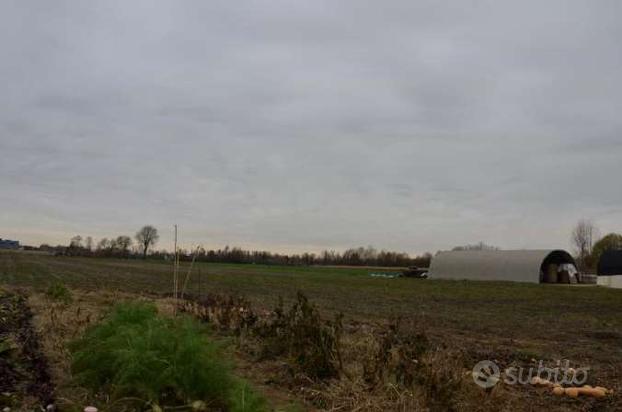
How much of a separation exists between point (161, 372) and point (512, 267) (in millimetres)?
52209

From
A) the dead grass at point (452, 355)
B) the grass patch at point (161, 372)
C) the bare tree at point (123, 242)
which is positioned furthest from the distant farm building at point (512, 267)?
the bare tree at point (123, 242)

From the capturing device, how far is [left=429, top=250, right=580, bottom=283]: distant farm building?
52.0 meters

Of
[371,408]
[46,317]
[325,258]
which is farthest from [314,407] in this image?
[325,258]

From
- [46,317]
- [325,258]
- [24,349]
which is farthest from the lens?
[325,258]

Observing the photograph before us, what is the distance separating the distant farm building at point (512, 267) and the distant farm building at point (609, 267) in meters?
2.55

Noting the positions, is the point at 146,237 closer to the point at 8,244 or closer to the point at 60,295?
the point at 8,244

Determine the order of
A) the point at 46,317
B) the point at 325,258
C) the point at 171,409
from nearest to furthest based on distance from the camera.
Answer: the point at 171,409 < the point at 46,317 < the point at 325,258

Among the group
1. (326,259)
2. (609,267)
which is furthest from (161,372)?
(326,259)

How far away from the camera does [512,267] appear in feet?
175

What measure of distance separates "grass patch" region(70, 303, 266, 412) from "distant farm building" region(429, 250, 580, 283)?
49.5m

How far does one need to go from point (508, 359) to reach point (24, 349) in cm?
719

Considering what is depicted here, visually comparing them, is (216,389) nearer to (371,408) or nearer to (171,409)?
(171,409)

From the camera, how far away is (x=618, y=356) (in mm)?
10750

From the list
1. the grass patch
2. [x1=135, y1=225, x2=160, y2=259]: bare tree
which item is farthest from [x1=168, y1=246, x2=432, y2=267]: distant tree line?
the grass patch
